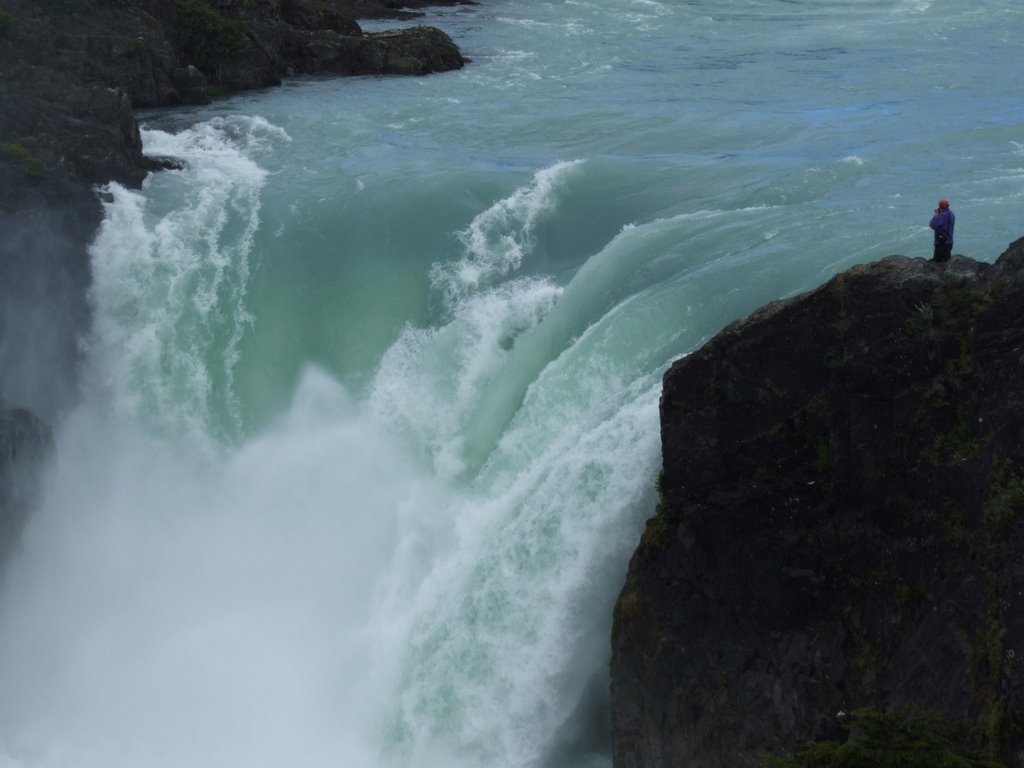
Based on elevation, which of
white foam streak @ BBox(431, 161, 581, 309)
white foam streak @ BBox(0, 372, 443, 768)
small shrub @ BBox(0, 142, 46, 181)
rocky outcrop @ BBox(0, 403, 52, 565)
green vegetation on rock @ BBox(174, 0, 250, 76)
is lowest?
white foam streak @ BBox(0, 372, 443, 768)

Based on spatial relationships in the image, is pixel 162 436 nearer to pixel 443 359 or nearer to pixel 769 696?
pixel 443 359

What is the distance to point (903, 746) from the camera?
1036cm

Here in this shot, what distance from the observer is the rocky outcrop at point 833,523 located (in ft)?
37.3

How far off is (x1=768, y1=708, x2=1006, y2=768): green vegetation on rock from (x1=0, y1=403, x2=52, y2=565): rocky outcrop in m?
12.1

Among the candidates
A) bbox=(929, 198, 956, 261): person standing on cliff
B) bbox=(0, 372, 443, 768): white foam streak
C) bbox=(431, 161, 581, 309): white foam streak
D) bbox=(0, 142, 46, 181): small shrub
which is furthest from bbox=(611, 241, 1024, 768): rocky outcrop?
bbox=(0, 142, 46, 181): small shrub

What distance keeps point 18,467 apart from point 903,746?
13358 mm

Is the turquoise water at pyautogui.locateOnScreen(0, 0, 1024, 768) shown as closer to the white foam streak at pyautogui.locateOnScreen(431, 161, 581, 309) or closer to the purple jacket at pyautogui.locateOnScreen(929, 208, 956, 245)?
the white foam streak at pyautogui.locateOnScreen(431, 161, 581, 309)

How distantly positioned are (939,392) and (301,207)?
1491 cm

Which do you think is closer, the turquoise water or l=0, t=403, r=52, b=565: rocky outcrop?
the turquoise water

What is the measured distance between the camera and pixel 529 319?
1938 centimetres

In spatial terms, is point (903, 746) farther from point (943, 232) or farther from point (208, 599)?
point (208, 599)

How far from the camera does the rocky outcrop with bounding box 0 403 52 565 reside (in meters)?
17.9

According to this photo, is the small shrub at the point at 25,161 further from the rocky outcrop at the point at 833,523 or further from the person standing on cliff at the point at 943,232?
the person standing on cliff at the point at 943,232

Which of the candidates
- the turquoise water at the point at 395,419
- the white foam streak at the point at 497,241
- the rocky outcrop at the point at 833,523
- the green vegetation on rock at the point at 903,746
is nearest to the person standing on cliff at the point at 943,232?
the rocky outcrop at the point at 833,523
